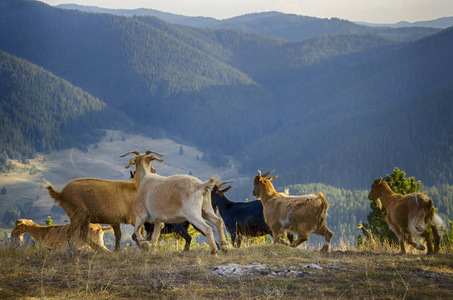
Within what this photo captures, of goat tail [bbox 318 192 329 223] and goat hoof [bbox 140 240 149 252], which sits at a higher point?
goat tail [bbox 318 192 329 223]

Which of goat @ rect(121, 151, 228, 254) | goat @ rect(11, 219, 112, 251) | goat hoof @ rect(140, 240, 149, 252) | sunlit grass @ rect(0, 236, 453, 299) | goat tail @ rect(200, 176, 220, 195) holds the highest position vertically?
goat tail @ rect(200, 176, 220, 195)

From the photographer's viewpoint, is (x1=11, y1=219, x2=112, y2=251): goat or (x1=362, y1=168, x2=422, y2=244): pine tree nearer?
(x1=11, y1=219, x2=112, y2=251): goat

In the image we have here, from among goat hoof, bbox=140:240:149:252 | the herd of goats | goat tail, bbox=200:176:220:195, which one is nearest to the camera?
goat tail, bbox=200:176:220:195

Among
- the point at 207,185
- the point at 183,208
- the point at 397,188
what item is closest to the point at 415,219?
the point at 207,185

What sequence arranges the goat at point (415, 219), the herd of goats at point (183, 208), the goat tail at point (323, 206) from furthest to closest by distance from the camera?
the goat tail at point (323, 206) < the goat at point (415, 219) < the herd of goats at point (183, 208)

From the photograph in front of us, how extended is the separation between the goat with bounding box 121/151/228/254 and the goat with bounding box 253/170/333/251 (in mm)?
2598

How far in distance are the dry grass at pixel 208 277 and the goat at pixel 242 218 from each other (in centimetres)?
529

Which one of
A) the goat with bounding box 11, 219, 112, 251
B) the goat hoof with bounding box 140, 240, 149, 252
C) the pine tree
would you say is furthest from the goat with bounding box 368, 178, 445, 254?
the goat with bounding box 11, 219, 112, 251

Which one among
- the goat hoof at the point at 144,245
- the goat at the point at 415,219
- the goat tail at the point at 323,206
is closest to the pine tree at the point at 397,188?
the goat at the point at 415,219

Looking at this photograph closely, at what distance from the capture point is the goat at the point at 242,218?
1692cm

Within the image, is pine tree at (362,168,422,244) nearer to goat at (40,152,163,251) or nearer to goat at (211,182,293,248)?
goat at (211,182,293,248)

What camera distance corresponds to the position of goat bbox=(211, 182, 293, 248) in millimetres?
16922

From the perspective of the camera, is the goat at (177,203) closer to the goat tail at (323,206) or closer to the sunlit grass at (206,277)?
the sunlit grass at (206,277)

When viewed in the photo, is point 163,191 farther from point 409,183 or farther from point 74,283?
point 409,183
